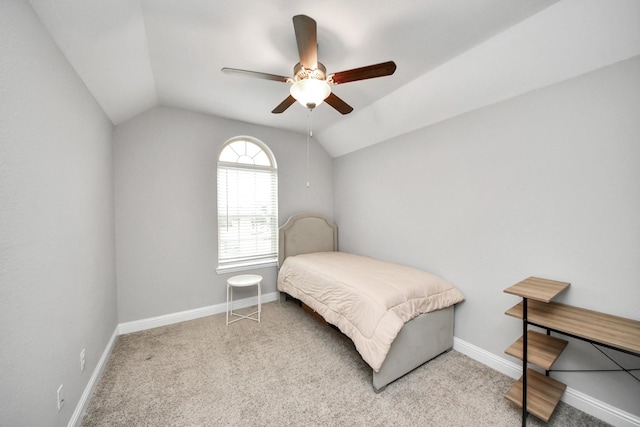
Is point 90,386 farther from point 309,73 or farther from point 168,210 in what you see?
point 309,73

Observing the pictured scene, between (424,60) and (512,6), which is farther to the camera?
(424,60)

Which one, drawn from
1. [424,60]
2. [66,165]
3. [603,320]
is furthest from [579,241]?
[66,165]

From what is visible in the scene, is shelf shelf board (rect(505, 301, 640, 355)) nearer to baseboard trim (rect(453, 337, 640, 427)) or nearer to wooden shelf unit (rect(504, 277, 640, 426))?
wooden shelf unit (rect(504, 277, 640, 426))

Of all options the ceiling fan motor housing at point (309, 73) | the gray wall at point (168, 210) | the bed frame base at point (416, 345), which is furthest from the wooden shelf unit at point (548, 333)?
the gray wall at point (168, 210)

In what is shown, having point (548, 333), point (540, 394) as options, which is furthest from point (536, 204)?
point (540, 394)

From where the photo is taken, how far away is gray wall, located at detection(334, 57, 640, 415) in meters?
1.50

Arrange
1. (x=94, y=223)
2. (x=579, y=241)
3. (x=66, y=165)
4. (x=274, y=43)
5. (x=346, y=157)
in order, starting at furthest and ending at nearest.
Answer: (x=346, y=157) → (x=94, y=223) → (x=274, y=43) → (x=579, y=241) → (x=66, y=165)

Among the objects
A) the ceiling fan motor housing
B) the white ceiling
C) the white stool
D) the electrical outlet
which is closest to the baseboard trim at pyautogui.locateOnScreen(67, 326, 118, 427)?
Result: the electrical outlet

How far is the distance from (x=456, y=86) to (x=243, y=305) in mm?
3547

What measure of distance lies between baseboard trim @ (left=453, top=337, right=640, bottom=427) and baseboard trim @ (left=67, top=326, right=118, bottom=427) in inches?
119

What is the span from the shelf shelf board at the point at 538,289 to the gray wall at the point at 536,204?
0.35 ft

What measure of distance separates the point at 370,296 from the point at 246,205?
7.36ft

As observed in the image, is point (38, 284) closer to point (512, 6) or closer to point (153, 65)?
point (153, 65)

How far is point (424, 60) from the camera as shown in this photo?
200 centimetres
